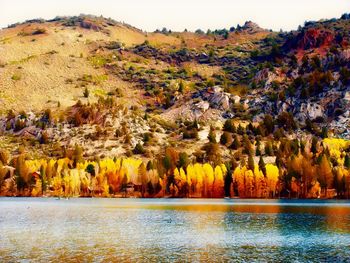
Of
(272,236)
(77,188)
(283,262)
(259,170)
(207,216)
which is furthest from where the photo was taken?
(77,188)

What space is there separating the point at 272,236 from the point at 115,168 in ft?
415

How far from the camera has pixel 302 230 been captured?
8456 centimetres

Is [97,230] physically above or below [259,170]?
below

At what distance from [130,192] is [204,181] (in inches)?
1189

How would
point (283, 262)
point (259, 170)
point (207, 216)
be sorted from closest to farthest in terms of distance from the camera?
point (283, 262) → point (207, 216) → point (259, 170)

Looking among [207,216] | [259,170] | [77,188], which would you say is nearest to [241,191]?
[259,170]

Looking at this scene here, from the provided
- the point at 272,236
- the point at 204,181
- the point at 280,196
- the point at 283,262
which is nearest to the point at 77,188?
the point at 204,181

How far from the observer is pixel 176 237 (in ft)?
249

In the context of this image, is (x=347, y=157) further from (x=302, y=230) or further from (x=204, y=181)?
(x=302, y=230)

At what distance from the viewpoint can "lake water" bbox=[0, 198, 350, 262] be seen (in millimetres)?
59781

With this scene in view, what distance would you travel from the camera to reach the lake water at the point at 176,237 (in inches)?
2354

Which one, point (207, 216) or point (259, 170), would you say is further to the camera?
point (259, 170)

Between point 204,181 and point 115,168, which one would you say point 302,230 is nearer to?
point 204,181

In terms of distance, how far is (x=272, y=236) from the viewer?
7681cm
